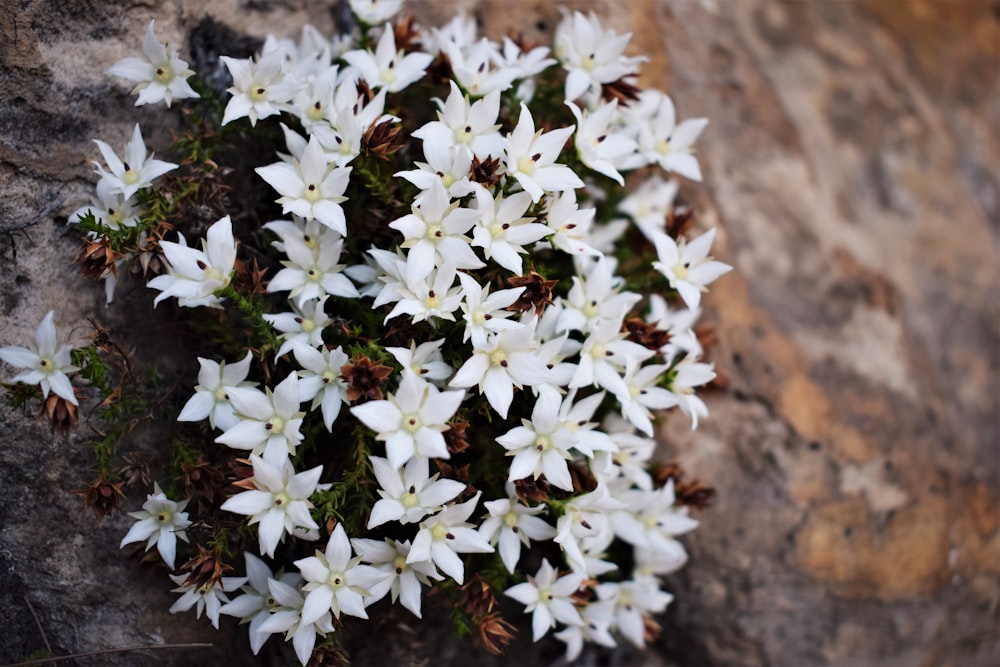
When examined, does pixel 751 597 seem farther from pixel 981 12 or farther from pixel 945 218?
pixel 981 12

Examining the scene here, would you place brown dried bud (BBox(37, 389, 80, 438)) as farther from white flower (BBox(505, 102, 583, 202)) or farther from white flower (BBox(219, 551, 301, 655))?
white flower (BBox(505, 102, 583, 202))

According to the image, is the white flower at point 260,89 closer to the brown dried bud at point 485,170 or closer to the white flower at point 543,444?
the brown dried bud at point 485,170

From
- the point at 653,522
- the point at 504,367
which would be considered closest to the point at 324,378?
the point at 504,367

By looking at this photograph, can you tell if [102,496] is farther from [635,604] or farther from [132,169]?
[635,604]

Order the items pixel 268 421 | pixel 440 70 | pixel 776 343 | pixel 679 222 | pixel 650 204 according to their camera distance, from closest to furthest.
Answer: pixel 268 421 → pixel 440 70 → pixel 679 222 → pixel 650 204 → pixel 776 343

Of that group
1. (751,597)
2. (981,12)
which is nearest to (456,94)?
(751,597)
